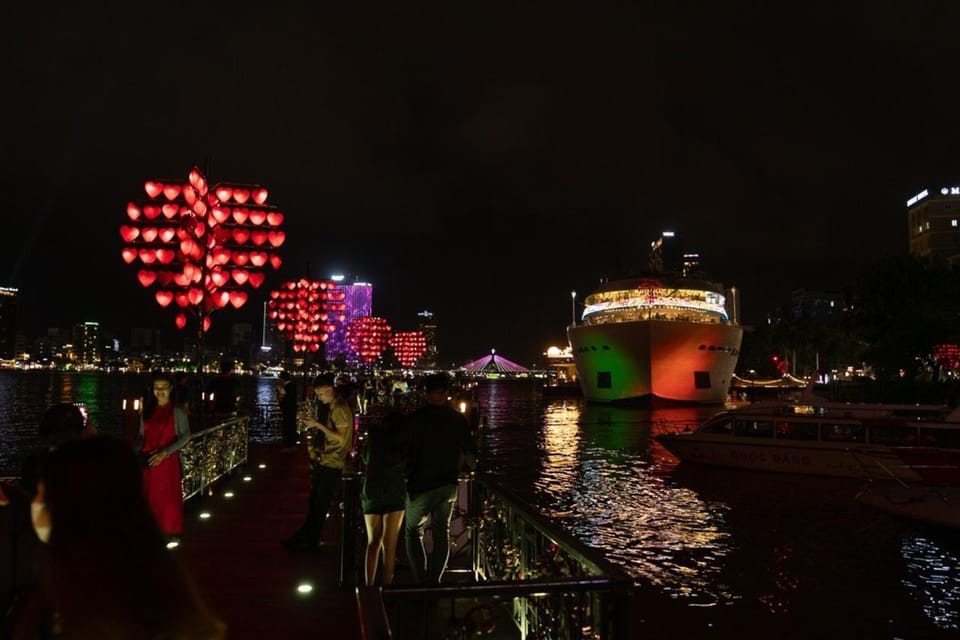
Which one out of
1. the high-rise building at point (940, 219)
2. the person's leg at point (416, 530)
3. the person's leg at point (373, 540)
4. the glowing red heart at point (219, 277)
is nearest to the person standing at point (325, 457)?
the person's leg at point (373, 540)

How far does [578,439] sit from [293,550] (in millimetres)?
24487

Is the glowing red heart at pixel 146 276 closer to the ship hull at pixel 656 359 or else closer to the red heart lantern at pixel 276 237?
the red heart lantern at pixel 276 237

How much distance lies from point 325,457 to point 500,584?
15.6ft

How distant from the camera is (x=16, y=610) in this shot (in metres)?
3.25

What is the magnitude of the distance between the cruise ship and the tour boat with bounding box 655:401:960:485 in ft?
98.2

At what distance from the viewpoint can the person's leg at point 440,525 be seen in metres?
5.95

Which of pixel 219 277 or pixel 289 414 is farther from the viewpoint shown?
pixel 289 414

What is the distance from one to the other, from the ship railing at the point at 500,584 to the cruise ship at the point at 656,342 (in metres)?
47.2

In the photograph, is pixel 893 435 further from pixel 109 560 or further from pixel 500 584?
pixel 109 560

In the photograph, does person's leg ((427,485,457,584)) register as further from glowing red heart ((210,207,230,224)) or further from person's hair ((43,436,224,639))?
glowing red heart ((210,207,230,224))

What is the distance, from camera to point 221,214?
1912 centimetres

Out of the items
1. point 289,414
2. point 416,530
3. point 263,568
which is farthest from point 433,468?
point 289,414

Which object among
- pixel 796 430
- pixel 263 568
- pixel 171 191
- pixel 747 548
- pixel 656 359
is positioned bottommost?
pixel 747 548

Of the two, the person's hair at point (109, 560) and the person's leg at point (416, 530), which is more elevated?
the person's hair at point (109, 560)
